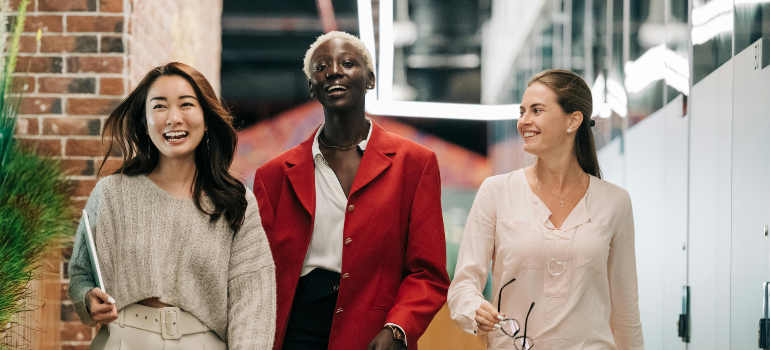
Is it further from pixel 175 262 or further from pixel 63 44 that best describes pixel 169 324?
pixel 63 44

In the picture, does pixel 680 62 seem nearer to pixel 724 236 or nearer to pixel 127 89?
pixel 724 236

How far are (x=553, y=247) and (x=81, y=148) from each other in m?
2.03

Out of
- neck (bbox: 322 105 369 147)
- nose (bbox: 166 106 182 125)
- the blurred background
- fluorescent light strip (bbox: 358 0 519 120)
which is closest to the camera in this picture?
nose (bbox: 166 106 182 125)

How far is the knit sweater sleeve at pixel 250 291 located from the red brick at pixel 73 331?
139 cm

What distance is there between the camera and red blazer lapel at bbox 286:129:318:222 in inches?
84.1

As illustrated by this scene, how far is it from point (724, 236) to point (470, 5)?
4153 millimetres

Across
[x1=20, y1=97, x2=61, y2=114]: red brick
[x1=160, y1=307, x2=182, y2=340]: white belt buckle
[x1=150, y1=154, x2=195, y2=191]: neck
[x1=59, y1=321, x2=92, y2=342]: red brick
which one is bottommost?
[x1=59, y1=321, x2=92, y2=342]: red brick

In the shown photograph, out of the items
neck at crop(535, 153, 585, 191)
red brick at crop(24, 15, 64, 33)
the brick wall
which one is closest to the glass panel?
neck at crop(535, 153, 585, 191)

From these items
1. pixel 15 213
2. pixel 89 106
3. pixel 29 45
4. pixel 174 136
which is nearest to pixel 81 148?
pixel 89 106

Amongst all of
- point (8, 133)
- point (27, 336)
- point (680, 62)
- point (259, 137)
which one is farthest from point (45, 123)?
point (259, 137)

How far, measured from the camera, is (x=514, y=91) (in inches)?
226

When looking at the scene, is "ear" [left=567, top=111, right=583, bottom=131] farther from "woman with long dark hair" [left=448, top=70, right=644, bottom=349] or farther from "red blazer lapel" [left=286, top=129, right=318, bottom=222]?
"red blazer lapel" [left=286, top=129, right=318, bottom=222]

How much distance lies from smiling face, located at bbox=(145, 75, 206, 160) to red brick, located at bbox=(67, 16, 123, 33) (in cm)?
124

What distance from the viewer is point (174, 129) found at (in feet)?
6.25
